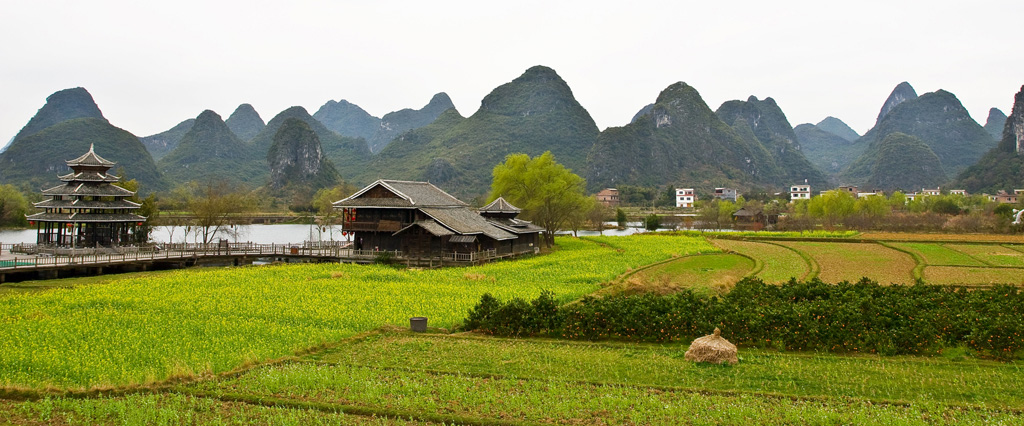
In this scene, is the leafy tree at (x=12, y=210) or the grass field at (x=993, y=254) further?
the leafy tree at (x=12, y=210)

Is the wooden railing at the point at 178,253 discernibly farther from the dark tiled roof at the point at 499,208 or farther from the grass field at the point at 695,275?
the grass field at the point at 695,275

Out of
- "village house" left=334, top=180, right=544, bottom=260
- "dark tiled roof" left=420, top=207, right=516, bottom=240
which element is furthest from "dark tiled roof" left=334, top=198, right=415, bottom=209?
"dark tiled roof" left=420, top=207, right=516, bottom=240

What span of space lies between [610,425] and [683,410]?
1.49 meters

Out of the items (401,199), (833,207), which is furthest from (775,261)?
(833,207)

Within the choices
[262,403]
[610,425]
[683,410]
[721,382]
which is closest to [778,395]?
[721,382]

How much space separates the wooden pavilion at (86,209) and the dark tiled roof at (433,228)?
18751 mm

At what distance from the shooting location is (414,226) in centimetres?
4144

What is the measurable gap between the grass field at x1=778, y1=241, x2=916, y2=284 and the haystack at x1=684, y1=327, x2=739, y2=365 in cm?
1763

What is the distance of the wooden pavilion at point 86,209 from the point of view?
41.6 metres

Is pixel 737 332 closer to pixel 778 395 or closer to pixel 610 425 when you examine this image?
pixel 778 395

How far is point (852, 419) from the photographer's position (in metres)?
10.6

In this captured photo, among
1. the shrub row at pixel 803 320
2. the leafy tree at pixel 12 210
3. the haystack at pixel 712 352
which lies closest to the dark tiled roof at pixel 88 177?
the shrub row at pixel 803 320

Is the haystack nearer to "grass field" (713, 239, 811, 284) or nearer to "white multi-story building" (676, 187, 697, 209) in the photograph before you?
"grass field" (713, 239, 811, 284)

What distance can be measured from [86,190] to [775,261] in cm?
4471
